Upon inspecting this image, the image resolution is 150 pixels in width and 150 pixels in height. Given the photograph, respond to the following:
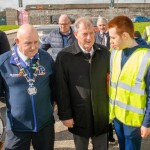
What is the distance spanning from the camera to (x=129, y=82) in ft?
9.02

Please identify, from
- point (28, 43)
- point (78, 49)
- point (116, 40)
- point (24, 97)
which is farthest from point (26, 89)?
point (116, 40)

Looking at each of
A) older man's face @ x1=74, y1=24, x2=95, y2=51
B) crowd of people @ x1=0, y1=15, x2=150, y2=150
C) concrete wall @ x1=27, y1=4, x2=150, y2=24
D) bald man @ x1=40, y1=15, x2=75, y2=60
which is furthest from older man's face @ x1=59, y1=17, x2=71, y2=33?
concrete wall @ x1=27, y1=4, x2=150, y2=24

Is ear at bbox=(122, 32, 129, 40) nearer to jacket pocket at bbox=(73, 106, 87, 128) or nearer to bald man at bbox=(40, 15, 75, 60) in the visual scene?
jacket pocket at bbox=(73, 106, 87, 128)

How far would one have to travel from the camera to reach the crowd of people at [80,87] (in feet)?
8.78

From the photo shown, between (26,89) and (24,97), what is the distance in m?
0.08

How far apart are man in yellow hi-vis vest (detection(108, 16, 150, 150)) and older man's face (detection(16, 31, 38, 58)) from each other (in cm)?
76

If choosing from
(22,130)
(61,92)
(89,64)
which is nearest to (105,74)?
(89,64)

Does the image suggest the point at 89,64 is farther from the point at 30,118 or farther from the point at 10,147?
the point at 10,147

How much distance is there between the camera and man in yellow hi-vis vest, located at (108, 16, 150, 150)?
2670 millimetres

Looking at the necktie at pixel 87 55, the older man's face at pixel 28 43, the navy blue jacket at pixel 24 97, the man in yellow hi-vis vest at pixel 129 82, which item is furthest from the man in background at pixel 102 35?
the older man's face at pixel 28 43

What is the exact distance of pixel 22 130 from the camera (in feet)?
9.09

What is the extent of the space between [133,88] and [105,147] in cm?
86

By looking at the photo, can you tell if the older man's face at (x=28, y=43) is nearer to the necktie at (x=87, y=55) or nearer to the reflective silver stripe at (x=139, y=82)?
the necktie at (x=87, y=55)

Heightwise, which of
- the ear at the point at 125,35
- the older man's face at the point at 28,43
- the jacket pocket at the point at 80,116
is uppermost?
the ear at the point at 125,35
